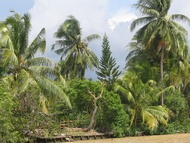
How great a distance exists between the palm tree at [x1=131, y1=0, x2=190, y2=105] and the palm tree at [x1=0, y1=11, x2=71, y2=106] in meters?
12.0

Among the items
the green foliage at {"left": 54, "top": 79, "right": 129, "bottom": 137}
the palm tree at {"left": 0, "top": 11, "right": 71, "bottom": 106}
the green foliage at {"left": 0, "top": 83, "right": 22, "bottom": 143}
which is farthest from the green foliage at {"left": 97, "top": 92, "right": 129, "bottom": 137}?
the green foliage at {"left": 0, "top": 83, "right": 22, "bottom": 143}

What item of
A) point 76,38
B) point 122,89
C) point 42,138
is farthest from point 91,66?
point 42,138

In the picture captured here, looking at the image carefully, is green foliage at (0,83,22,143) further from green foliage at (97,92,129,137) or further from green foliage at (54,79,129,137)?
green foliage at (97,92,129,137)

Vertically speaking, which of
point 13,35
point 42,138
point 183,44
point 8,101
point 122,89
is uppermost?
point 183,44

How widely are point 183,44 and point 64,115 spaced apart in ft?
36.9

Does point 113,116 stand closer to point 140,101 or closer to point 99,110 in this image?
point 99,110

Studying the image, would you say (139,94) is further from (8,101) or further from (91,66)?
(8,101)

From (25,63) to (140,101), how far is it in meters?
10.0

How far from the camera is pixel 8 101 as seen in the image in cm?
1498

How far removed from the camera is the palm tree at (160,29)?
28.1 m

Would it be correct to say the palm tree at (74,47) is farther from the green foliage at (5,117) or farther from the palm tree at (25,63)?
the green foliage at (5,117)

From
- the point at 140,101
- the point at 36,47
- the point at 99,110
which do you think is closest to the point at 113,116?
the point at 99,110

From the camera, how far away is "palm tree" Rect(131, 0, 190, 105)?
92.1ft

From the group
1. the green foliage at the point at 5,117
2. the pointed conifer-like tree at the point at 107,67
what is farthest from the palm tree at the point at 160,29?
the green foliage at the point at 5,117
